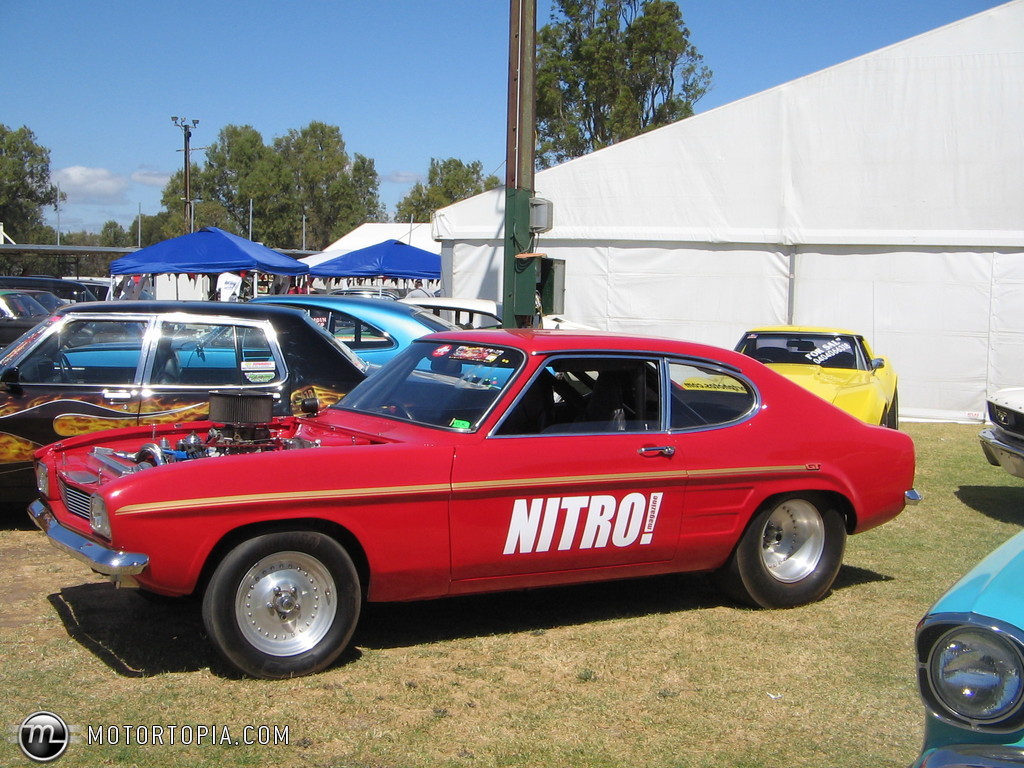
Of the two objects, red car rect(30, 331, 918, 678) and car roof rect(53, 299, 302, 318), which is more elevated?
car roof rect(53, 299, 302, 318)

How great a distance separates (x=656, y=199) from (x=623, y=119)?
90.1 ft

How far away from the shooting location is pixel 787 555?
543 centimetres

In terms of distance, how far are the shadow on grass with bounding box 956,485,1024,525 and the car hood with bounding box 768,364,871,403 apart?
1.41m

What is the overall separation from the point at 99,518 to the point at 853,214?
13672 mm

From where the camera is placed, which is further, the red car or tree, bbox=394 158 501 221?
tree, bbox=394 158 501 221

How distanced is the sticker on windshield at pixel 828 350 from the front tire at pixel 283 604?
808 centimetres

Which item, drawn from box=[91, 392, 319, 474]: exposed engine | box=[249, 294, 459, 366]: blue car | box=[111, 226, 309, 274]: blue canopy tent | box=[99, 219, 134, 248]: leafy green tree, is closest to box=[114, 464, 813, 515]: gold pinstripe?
box=[91, 392, 319, 474]: exposed engine

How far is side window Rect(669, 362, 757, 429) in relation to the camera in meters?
5.08

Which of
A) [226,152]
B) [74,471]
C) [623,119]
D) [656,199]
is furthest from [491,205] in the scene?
[226,152]

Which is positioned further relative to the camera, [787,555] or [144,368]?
[144,368]

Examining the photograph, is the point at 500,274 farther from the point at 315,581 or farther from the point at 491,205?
the point at 315,581

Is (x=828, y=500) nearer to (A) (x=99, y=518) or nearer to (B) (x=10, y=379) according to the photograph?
(A) (x=99, y=518)

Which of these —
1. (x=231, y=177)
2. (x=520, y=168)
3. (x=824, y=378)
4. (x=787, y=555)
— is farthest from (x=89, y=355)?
(x=231, y=177)
